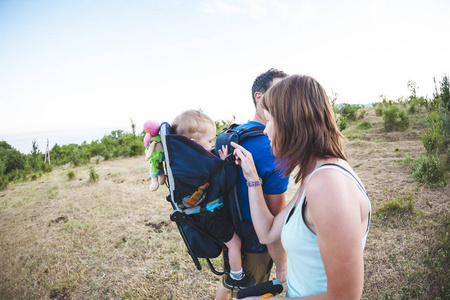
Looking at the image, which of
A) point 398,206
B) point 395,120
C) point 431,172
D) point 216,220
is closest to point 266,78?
point 216,220

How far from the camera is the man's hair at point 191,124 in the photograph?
1737 mm

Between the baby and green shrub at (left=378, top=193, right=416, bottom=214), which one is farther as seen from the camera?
green shrub at (left=378, top=193, right=416, bottom=214)

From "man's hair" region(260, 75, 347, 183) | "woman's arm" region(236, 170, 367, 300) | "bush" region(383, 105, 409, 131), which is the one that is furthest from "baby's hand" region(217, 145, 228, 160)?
Answer: "bush" region(383, 105, 409, 131)

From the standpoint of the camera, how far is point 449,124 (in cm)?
573

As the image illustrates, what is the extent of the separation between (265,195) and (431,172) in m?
4.76

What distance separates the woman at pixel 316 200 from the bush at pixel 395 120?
9732 mm

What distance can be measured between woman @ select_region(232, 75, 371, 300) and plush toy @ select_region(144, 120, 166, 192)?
0.77 metres

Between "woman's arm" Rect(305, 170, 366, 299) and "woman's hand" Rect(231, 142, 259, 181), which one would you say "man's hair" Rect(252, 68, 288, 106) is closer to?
"woman's hand" Rect(231, 142, 259, 181)

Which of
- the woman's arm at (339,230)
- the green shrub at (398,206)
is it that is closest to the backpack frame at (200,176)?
the woman's arm at (339,230)

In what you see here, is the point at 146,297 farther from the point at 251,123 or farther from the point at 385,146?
the point at 385,146

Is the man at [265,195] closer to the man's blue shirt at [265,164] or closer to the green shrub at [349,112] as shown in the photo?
the man's blue shirt at [265,164]

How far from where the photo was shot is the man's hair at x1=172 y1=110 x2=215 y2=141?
1737 mm

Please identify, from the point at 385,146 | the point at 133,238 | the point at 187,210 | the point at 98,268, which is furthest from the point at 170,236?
the point at 385,146

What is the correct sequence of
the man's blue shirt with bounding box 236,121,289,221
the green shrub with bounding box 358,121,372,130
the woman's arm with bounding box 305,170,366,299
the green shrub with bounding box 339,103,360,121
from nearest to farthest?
1. the woman's arm with bounding box 305,170,366,299
2. the man's blue shirt with bounding box 236,121,289,221
3. the green shrub with bounding box 358,121,372,130
4. the green shrub with bounding box 339,103,360,121
